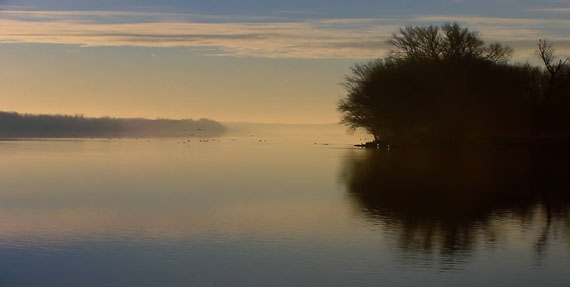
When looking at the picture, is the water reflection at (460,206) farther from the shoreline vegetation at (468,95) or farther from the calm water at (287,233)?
the shoreline vegetation at (468,95)

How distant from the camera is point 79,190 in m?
27.0

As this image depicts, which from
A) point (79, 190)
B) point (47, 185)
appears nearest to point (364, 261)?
point (79, 190)

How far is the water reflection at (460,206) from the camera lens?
15359 millimetres

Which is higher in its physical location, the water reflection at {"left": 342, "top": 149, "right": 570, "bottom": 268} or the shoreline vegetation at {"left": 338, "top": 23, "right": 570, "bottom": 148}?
the shoreline vegetation at {"left": 338, "top": 23, "right": 570, "bottom": 148}

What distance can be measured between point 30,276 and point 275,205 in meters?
10.6

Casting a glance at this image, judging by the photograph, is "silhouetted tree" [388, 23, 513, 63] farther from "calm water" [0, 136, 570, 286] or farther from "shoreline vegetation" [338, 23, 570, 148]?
"calm water" [0, 136, 570, 286]

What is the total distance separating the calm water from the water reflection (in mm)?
59

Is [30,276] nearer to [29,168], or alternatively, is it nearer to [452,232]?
[452,232]

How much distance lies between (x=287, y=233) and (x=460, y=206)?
700 cm

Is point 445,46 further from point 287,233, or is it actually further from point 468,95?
point 287,233

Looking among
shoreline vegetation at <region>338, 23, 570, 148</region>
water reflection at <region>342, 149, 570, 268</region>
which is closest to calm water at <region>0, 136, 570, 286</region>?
water reflection at <region>342, 149, 570, 268</region>

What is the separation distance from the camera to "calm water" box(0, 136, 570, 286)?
40.5 feet

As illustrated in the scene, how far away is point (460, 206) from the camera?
21.5 meters

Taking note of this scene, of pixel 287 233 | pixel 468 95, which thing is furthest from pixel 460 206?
pixel 468 95
